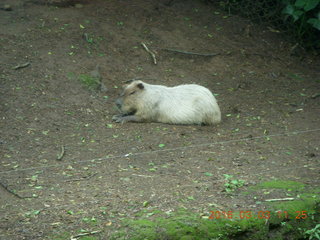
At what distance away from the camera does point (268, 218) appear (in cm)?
458

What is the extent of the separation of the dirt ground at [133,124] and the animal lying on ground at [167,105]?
0.62 ft

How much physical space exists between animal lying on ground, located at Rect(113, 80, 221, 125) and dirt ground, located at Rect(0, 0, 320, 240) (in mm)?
189

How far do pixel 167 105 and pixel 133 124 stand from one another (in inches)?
23.3

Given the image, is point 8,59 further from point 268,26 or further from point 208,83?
point 268,26

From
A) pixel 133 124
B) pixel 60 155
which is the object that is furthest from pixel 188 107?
pixel 60 155

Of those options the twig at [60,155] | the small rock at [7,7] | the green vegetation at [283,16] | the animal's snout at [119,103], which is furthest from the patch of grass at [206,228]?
the small rock at [7,7]

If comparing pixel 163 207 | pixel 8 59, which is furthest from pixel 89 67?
pixel 163 207

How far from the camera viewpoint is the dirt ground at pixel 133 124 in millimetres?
4844

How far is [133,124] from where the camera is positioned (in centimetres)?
739

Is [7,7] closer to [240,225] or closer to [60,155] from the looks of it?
[60,155]

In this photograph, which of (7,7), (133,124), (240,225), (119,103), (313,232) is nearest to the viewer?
(240,225)

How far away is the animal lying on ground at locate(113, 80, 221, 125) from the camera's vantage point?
7.38 metres
